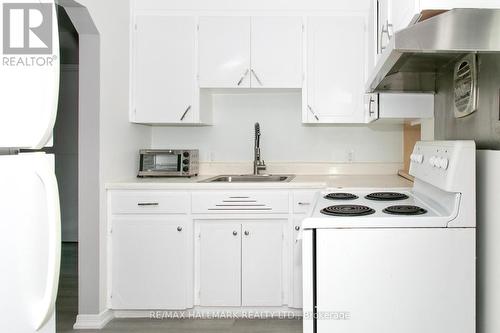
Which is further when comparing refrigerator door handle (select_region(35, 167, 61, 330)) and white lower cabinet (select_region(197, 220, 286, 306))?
white lower cabinet (select_region(197, 220, 286, 306))

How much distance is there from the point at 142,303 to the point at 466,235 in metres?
2.13

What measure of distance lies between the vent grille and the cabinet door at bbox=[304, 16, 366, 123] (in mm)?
1272

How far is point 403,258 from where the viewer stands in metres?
1.44

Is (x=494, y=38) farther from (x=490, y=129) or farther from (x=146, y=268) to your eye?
(x=146, y=268)

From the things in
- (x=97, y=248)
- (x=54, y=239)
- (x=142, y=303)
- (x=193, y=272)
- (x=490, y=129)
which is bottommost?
(x=142, y=303)

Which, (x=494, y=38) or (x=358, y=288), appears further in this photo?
(x=358, y=288)

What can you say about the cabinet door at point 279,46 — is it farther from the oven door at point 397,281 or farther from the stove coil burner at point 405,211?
the oven door at point 397,281

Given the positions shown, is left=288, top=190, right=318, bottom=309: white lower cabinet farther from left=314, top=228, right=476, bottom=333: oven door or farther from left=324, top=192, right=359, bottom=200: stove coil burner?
left=314, top=228, right=476, bottom=333: oven door

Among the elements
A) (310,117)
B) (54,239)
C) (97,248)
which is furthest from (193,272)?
(54,239)

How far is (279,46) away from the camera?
3207 millimetres

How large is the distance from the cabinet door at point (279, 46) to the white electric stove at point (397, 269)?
1.91 metres

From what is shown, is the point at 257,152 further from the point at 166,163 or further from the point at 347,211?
the point at 347,211

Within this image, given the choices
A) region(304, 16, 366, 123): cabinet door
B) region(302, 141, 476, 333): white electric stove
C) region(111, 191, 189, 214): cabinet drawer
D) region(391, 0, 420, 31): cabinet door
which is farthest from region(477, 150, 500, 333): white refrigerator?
region(111, 191, 189, 214): cabinet drawer

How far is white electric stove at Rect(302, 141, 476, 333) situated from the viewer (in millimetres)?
1428
